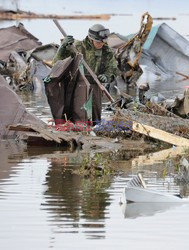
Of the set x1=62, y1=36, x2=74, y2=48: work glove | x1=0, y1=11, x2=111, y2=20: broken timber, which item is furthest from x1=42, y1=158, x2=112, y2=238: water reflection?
x1=0, y1=11, x2=111, y2=20: broken timber

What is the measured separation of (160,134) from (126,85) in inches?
485

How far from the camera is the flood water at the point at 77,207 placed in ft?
31.0

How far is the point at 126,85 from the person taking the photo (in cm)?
2792

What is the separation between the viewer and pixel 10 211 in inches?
420

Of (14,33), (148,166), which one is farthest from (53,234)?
(14,33)

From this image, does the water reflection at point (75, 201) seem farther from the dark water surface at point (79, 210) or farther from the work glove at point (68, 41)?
the work glove at point (68, 41)

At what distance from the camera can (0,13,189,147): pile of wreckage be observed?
15852 millimetres

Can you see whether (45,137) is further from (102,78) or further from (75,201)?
(75,201)

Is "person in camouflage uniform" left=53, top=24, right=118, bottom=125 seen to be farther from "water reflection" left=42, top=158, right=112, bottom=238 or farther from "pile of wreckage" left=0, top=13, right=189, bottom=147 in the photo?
"water reflection" left=42, top=158, right=112, bottom=238

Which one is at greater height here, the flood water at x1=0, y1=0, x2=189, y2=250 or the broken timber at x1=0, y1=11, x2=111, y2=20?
the broken timber at x1=0, y1=11, x2=111, y2=20

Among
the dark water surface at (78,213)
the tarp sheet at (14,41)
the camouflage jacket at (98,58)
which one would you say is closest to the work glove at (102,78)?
the camouflage jacket at (98,58)

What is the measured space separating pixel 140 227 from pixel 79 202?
1368 mm

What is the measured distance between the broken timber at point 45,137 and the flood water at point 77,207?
19 cm

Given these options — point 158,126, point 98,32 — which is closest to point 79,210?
point 158,126
